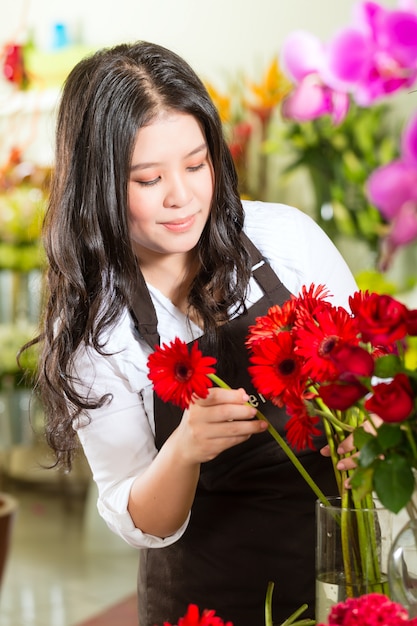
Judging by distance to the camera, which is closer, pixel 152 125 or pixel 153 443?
pixel 152 125

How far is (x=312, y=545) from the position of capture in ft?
4.55

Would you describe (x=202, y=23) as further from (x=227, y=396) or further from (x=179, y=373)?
(x=179, y=373)

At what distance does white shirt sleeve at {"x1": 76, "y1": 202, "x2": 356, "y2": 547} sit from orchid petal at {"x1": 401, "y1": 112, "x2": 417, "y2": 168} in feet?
3.02

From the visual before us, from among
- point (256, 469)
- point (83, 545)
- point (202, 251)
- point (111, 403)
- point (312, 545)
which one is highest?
point (202, 251)

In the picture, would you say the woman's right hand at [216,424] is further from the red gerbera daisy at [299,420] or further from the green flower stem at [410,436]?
the green flower stem at [410,436]

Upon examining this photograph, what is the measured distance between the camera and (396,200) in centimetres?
35

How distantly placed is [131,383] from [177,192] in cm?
32

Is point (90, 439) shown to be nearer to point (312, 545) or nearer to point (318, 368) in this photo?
point (312, 545)

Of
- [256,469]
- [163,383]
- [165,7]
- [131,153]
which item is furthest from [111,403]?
[165,7]

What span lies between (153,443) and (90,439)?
0.32 feet

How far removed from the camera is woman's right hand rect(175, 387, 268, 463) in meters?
0.91

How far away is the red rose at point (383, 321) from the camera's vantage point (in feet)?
2.16

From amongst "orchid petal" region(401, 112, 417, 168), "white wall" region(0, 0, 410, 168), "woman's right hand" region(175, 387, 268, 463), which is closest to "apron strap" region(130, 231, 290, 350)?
"woman's right hand" region(175, 387, 268, 463)

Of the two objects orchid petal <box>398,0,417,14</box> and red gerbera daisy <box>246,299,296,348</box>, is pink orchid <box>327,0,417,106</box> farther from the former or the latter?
red gerbera daisy <box>246,299,296,348</box>
